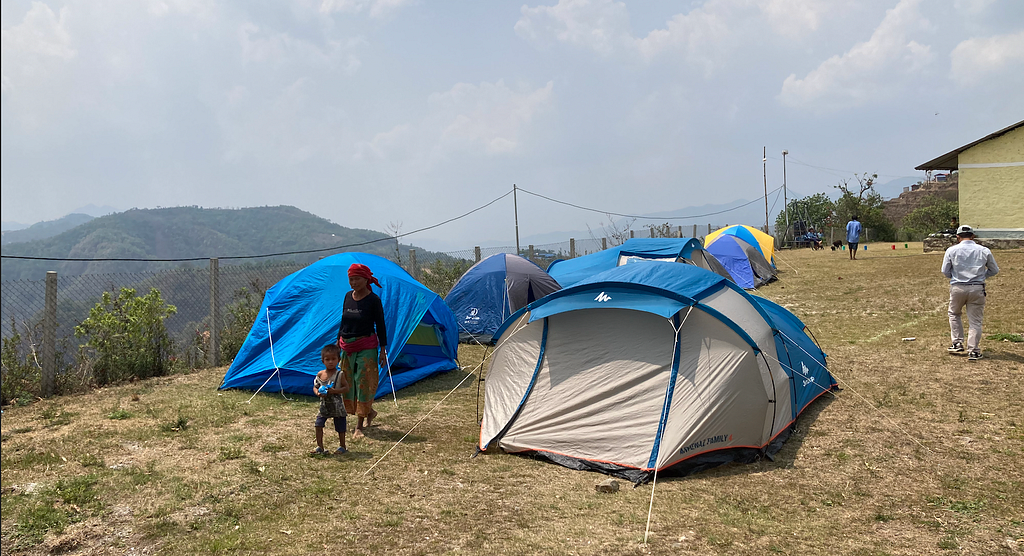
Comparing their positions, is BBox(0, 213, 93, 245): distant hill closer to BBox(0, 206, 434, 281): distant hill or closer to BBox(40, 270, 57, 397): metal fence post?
BBox(0, 206, 434, 281): distant hill

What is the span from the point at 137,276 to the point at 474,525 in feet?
24.8

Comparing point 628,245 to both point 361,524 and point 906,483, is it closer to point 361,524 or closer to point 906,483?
point 906,483

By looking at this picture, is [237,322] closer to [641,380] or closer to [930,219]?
[641,380]

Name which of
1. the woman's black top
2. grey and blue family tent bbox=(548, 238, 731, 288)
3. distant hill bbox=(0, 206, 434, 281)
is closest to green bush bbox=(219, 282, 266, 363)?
the woman's black top

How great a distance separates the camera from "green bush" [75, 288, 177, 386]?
8648mm

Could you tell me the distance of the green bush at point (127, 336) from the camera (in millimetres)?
8648

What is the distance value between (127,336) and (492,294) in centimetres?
576

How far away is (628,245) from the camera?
15.8m

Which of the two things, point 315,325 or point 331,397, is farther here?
point 315,325

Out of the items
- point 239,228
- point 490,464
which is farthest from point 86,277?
point 239,228

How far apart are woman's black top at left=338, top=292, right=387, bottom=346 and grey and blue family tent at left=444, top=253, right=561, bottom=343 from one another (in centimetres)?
518

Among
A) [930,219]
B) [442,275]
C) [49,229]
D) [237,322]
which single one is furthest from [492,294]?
[49,229]

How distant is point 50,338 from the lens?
8000mm

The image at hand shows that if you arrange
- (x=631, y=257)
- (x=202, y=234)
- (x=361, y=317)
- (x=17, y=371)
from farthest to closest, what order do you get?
(x=202, y=234)
(x=631, y=257)
(x=17, y=371)
(x=361, y=317)
